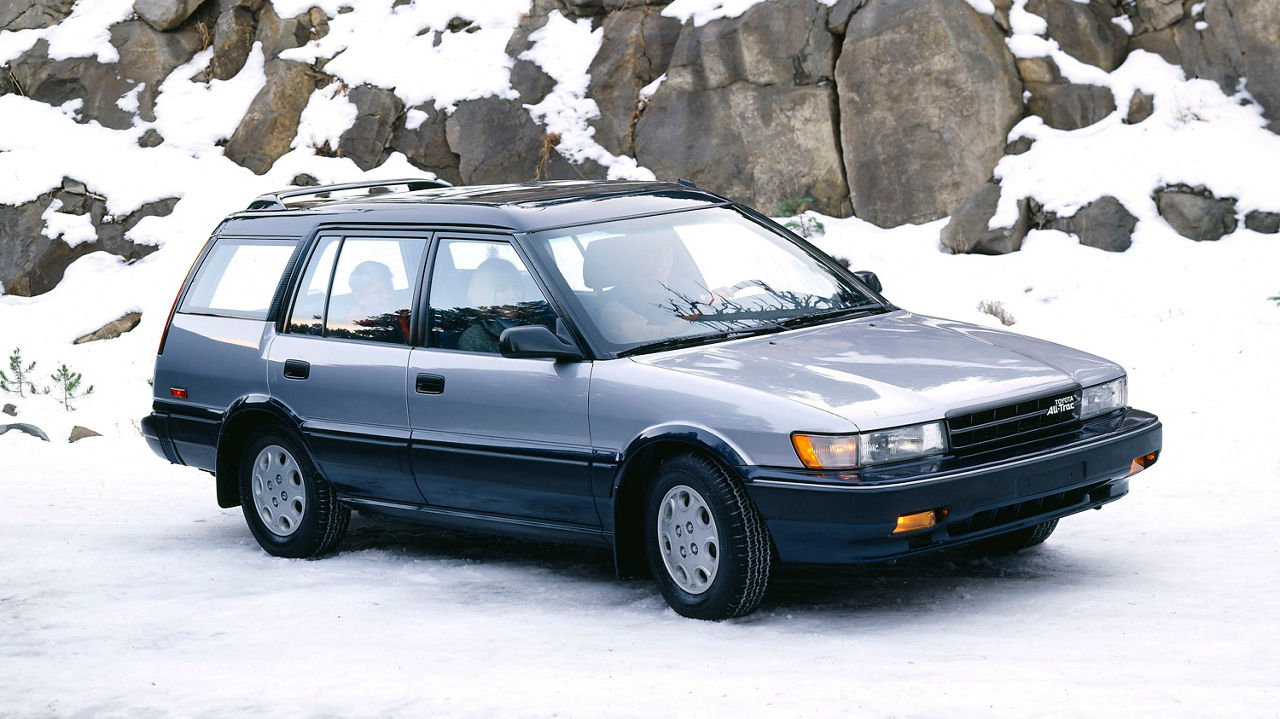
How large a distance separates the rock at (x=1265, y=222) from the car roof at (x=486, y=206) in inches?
290

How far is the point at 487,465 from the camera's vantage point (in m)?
6.36

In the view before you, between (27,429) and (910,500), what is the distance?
8.41 m

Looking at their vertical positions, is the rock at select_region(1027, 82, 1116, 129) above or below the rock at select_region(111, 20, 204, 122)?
below

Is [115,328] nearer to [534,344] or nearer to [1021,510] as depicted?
[534,344]

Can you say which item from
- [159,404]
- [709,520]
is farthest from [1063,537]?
[159,404]

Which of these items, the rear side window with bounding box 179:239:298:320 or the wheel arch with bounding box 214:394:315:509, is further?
the rear side window with bounding box 179:239:298:320

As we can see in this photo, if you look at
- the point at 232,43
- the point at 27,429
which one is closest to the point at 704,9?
the point at 232,43

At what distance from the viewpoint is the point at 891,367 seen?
5.78 metres

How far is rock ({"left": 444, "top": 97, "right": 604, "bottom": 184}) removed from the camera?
1648 cm

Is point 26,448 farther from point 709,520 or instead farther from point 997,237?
point 997,237

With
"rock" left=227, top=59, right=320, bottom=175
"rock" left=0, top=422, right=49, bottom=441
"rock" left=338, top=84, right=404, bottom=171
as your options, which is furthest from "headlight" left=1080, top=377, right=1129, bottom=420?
"rock" left=227, top=59, right=320, bottom=175

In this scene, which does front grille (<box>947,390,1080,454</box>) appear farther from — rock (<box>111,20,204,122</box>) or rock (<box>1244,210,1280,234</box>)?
rock (<box>111,20,204,122</box>)

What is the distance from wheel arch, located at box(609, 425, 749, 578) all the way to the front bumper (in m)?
0.14

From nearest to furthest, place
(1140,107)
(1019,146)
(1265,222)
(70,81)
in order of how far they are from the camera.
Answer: (1265,222)
(1140,107)
(1019,146)
(70,81)
